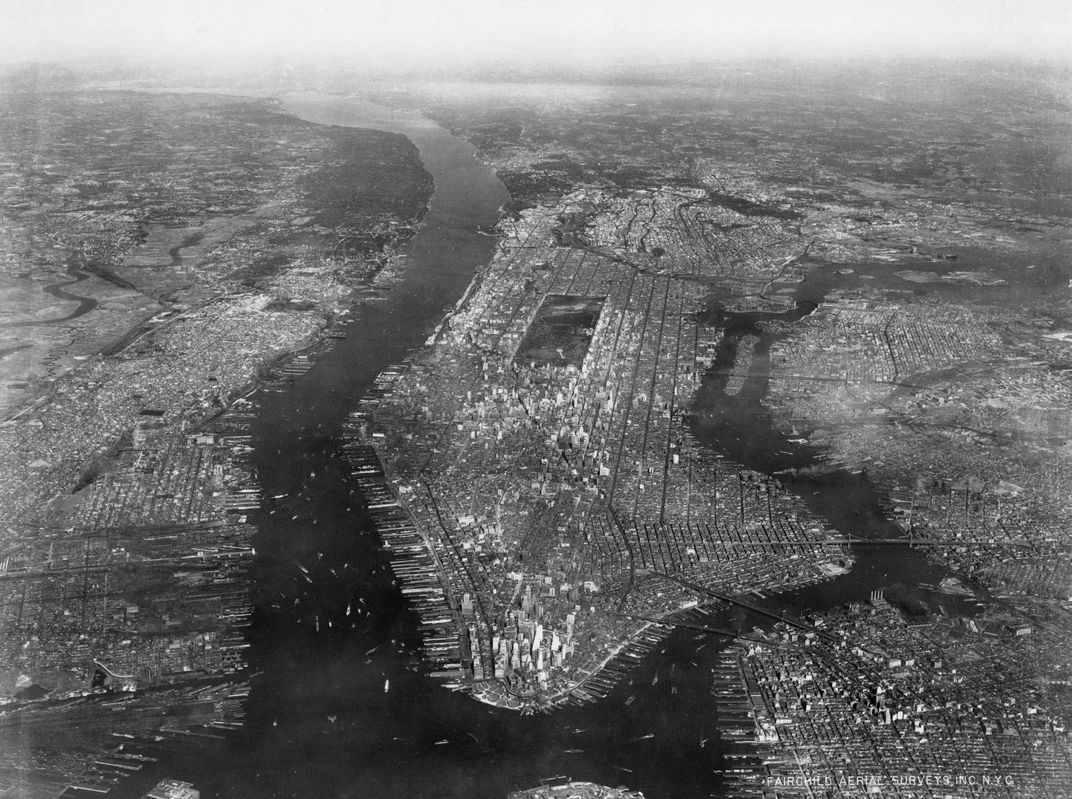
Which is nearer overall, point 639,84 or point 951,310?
point 951,310

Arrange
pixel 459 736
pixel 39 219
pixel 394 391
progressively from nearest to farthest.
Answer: pixel 459 736 < pixel 394 391 < pixel 39 219

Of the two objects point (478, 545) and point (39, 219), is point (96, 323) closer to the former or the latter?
point (39, 219)

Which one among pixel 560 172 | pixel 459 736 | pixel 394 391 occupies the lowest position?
pixel 459 736

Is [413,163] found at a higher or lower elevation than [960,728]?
higher

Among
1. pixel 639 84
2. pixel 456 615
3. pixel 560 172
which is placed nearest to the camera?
pixel 456 615

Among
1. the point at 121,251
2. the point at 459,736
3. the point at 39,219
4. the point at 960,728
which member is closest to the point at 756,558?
the point at 960,728

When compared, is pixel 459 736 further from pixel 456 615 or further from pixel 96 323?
pixel 96 323

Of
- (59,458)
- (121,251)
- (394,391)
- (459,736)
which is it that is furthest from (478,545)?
(121,251)
